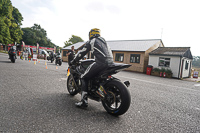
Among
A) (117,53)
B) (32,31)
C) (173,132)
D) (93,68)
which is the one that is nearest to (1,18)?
(117,53)

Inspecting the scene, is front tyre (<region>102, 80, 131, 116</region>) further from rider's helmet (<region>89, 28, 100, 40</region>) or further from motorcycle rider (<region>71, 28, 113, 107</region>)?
rider's helmet (<region>89, 28, 100, 40</region>)

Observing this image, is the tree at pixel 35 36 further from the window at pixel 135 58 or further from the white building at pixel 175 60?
the white building at pixel 175 60

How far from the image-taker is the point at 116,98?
9.30 feet

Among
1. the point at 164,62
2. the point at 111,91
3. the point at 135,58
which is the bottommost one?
the point at 111,91

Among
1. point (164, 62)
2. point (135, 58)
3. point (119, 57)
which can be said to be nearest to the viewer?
point (164, 62)

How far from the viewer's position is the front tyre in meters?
2.63

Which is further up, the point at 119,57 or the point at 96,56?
the point at 119,57

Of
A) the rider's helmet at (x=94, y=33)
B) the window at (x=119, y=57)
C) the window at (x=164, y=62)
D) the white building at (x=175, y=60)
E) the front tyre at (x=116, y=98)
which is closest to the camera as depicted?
the front tyre at (x=116, y=98)

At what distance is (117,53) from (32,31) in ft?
193

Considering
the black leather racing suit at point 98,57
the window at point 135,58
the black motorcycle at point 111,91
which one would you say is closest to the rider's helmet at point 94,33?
the black leather racing suit at point 98,57

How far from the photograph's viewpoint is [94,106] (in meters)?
3.42

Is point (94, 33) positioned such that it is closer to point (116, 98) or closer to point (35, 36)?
point (116, 98)

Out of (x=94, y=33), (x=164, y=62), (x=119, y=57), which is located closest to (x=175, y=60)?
(x=164, y=62)

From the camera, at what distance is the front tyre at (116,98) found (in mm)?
2627
